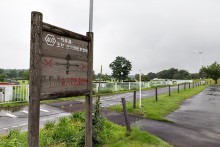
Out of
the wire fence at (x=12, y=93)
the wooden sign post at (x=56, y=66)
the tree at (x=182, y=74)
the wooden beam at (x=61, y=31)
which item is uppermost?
the tree at (x=182, y=74)

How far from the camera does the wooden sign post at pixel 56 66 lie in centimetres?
347

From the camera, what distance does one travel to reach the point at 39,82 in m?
3.54

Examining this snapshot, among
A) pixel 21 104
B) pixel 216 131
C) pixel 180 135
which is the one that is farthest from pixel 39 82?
pixel 21 104

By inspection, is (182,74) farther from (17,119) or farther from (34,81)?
(34,81)

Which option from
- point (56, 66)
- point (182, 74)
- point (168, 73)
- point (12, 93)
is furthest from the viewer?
point (168, 73)

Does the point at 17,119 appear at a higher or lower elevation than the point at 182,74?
lower

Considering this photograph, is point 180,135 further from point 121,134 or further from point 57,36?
point 57,36

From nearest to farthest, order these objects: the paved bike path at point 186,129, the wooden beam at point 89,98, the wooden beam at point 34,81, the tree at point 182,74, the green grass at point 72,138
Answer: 1. the wooden beam at point 34,81
2. the wooden beam at point 89,98
3. the green grass at point 72,138
4. the paved bike path at point 186,129
5. the tree at point 182,74

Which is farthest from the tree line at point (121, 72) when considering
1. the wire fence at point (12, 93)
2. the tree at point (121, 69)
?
the wire fence at point (12, 93)

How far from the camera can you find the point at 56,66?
388 cm

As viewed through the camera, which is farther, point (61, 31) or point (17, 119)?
point (17, 119)

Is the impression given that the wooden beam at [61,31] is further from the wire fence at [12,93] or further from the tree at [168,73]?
the tree at [168,73]

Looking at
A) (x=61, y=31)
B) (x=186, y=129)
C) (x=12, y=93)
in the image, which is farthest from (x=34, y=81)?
(x=12, y=93)

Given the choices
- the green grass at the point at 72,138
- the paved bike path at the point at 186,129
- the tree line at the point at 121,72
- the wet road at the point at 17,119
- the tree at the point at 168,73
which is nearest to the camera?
the green grass at the point at 72,138
